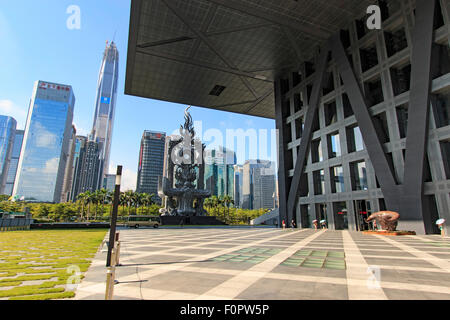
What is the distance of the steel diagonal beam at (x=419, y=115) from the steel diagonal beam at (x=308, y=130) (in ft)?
40.4

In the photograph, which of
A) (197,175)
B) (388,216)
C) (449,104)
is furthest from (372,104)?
(197,175)

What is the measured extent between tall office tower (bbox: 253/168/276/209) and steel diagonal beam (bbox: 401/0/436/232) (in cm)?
10857

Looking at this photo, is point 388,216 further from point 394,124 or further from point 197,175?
point 197,175

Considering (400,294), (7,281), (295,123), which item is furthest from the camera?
(295,123)

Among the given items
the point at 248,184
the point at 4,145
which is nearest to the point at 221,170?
the point at 248,184

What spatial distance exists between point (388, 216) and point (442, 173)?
595 cm

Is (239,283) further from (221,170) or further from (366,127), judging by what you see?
(221,170)

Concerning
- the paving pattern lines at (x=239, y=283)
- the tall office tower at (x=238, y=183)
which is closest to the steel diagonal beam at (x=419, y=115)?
the paving pattern lines at (x=239, y=283)

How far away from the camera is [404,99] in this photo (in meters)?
24.4

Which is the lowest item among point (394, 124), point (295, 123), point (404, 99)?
point (394, 124)

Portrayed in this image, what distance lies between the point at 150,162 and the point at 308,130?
149286 mm

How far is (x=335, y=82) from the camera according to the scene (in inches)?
1320

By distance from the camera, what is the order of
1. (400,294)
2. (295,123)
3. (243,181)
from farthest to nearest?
(243,181) → (295,123) → (400,294)
